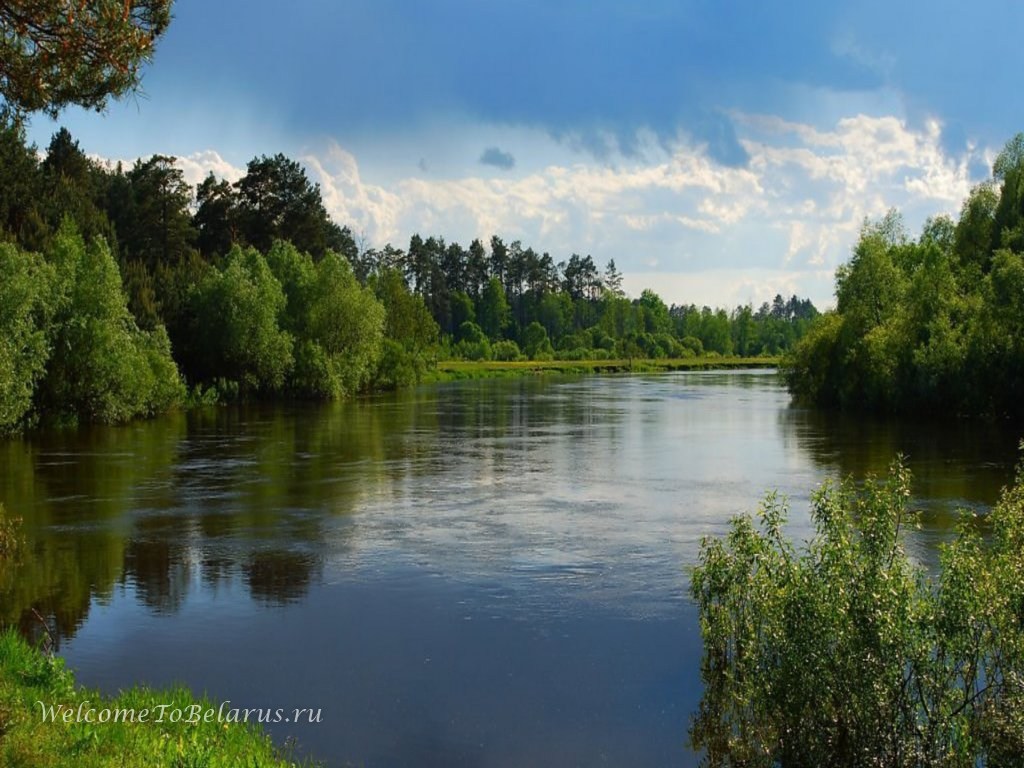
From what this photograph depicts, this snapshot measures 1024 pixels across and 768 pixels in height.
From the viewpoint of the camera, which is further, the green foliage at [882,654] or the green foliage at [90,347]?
the green foliage at [90,347]

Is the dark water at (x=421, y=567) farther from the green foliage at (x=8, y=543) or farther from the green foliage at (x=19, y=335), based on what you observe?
the green foliage at (x=19, y=335)

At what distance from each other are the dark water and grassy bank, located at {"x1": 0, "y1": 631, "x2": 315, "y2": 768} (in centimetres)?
114

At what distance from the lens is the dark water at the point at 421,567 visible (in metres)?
12.4

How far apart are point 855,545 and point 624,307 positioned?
186510mm

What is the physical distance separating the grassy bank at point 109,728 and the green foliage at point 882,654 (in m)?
5.22

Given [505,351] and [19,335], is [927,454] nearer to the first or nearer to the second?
[19,335]

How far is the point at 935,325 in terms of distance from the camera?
5441cm

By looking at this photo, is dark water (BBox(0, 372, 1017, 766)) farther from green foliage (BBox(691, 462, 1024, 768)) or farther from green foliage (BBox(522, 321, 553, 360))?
green foliage (BBox(522, 321, 553, 360))

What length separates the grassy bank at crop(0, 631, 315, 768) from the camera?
841cm

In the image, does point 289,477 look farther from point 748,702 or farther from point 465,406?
point 465,406

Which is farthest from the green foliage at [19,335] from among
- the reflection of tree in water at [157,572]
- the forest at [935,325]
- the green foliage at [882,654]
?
the forest at [935,325]

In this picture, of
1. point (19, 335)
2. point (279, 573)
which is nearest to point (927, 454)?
point (279, 573)

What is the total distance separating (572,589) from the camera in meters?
18.0

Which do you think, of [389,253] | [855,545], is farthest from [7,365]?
[389,253]
